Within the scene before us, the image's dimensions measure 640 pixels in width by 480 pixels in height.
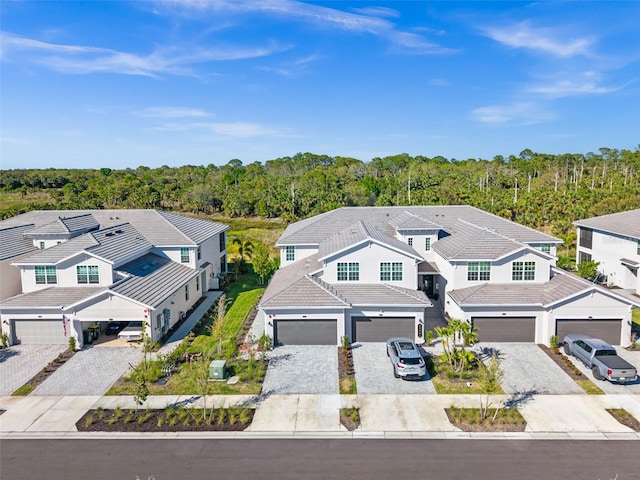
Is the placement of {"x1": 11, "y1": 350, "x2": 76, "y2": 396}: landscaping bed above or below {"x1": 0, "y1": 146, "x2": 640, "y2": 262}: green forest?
below

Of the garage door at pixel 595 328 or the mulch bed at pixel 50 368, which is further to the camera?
the garage door at pixel 595 328

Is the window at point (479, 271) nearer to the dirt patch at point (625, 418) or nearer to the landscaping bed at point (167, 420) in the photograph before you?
Result: the dirt patch at point (625, 418)

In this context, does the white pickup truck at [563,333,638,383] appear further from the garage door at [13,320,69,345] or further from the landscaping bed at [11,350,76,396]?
the garage door at [13,320,69,345]

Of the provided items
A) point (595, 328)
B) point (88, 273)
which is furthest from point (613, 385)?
point (88, 273)

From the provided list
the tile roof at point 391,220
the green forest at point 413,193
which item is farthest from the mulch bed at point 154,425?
the green forest at point 413,193

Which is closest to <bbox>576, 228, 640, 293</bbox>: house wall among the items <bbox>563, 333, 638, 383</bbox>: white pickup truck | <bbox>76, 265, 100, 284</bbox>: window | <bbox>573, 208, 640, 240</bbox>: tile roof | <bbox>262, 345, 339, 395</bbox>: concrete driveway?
<bbox>573, 208, 640, 240</bbox>: tile roof

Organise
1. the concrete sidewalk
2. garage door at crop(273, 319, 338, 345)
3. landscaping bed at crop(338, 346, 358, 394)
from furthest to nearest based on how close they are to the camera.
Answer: garage door at crop(273, 319, 338, 345) → landscaping bed at crop(338, 346, 358, 394) → the concrete sidewalk

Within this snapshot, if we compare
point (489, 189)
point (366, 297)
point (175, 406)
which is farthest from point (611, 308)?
point (489, 189)
